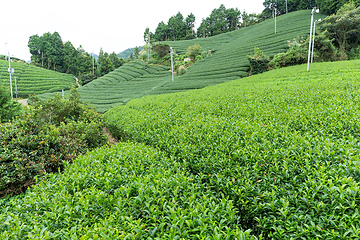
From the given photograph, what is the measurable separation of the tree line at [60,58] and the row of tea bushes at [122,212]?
5113 cm

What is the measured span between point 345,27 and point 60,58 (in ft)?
214

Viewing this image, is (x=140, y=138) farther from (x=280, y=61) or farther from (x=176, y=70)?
(x=176, y=70)

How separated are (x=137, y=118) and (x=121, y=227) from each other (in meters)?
5.60

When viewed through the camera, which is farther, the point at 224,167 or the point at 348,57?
the point at 348,57

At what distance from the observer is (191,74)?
26.7 meters

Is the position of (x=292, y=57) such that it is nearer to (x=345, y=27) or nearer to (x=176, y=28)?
(x=345, y=27)

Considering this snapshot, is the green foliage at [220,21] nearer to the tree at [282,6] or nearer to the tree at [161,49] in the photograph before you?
the tree at [282,6]

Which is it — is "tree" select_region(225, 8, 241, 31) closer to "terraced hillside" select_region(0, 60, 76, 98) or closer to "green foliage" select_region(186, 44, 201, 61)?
"green foliage" select_region(186, 44, 201, 61)

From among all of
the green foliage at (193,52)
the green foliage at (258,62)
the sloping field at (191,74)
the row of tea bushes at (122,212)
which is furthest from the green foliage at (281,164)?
the green foliage at (193,52)

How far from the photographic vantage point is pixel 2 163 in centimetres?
451

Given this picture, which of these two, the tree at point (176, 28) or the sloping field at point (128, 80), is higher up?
the tree at point (176, 28)

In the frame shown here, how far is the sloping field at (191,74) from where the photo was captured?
21500mm

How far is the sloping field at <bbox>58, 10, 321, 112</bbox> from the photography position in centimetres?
2150

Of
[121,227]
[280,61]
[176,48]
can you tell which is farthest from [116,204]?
[176,48]
